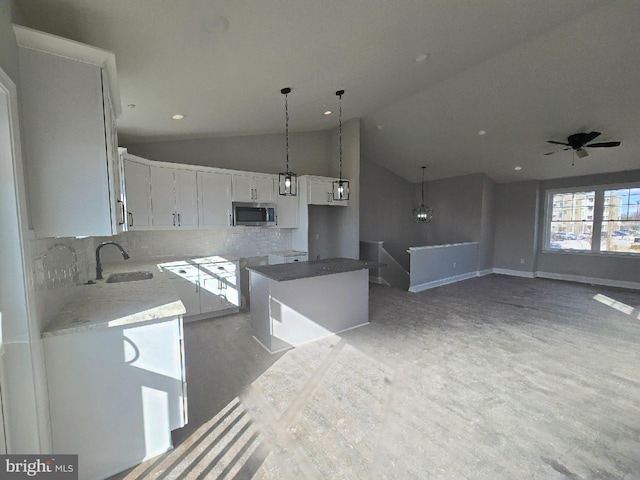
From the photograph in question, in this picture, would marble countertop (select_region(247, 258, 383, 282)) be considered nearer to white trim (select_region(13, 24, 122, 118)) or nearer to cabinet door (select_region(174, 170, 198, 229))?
cabinet door (select_region(174, 170, 198, 229))

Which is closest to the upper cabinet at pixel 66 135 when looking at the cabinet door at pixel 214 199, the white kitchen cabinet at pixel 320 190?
the cabinet door at pixel 214 199

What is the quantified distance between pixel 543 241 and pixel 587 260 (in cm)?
98

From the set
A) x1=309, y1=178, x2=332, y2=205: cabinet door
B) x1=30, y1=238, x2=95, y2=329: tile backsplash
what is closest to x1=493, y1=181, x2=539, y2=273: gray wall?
x1=309, y1=178, x2=332, y2=205: cabinet door

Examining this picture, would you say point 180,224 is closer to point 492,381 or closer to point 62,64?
point 62,64

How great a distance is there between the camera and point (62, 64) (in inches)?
57.1

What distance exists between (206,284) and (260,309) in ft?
3.98

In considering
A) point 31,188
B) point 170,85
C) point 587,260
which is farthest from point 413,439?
point 587,260

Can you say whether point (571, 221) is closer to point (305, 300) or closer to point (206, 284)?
point (305, 300)

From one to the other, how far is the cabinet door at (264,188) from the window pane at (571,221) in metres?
7.40

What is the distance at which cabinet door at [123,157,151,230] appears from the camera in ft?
11.7

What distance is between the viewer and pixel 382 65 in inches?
128

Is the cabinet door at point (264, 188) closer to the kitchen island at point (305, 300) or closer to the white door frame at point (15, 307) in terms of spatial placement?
the kitchen island at point (305, 300)

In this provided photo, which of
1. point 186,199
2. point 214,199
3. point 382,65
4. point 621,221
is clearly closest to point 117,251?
point 186,199

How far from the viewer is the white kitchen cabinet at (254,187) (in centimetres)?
460
